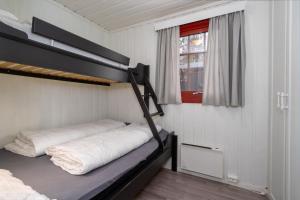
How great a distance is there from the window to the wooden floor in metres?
1.03

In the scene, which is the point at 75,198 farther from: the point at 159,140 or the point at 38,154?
the point at 159,140

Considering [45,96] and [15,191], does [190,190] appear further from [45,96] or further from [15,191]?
[45,96]

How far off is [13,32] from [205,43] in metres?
1.95

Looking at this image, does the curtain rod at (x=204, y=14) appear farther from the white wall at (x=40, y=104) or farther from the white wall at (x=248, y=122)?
the white wall at (x=40, y=104)

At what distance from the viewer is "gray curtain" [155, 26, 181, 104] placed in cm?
213

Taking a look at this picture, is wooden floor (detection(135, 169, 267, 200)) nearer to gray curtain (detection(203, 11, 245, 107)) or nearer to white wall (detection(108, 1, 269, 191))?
white wall (detection(108, 1, 269, 191))

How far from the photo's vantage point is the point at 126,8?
82.9 inches

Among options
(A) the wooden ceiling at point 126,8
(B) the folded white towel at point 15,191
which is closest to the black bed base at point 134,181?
(B) the folded white towel at point 15,191

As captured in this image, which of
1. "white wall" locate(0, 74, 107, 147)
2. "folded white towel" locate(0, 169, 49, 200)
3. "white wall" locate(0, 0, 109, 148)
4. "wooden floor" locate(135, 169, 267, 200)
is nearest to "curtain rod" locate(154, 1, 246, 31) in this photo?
"white wall" locate(0, 0, 109, 148)

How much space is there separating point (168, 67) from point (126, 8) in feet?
3.32

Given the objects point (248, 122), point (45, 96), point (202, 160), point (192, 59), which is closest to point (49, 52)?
point (45, 96)

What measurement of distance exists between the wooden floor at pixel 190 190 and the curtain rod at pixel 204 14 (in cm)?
208

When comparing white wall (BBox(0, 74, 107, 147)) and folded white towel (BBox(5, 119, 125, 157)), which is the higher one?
white wall (BBox(0, 74, 107, 147))

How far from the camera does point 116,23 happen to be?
2.52 metres
